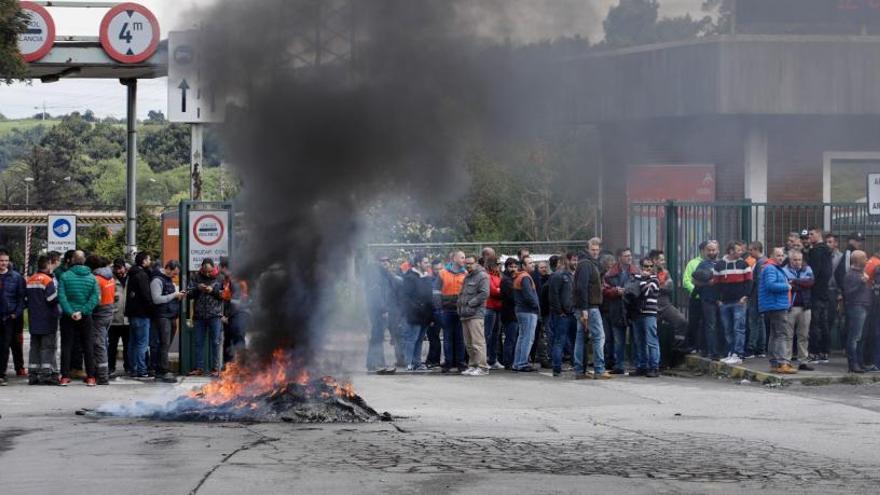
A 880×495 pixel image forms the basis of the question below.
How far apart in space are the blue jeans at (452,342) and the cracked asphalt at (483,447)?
3884 millimetres

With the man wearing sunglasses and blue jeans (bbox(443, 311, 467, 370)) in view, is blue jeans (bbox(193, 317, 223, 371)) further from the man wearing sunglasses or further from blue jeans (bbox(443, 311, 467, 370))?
the man wearing sunglasses

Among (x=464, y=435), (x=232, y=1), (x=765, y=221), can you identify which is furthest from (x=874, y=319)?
(x=232, y=1)

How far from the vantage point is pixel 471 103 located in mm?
13102

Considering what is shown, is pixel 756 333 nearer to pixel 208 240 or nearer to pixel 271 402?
pixel 208 240

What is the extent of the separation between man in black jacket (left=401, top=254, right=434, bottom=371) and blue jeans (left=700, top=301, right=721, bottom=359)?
4.01m

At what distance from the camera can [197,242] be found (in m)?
18.8

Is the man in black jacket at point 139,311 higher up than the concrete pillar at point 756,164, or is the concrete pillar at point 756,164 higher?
the concrete pillar at point 756,164

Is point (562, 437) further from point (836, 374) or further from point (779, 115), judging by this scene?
point (779, 115)

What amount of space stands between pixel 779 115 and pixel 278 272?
13103mm

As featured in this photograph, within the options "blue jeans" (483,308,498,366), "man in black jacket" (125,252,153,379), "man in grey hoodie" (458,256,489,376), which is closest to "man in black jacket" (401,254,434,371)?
"man in grey hoodie" (458,256,489,376)

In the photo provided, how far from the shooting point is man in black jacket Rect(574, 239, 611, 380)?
17781mm

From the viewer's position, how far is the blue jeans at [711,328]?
61.8 feet

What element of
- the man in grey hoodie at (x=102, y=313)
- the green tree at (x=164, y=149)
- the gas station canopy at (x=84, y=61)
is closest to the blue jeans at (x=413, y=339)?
the man in grey hoodie at (x=102, y=313)

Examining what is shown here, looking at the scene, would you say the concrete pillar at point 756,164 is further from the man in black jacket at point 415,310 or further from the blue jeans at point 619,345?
the man in black jacket at point 415,310
